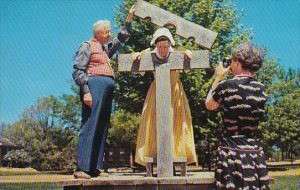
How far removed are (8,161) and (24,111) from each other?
7.05 m

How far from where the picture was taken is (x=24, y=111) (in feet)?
192

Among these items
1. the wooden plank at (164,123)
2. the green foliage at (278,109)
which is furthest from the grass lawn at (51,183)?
the green foliage at (278,109)

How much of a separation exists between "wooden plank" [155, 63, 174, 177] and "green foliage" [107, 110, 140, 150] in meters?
34.8

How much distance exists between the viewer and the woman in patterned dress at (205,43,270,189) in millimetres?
3559

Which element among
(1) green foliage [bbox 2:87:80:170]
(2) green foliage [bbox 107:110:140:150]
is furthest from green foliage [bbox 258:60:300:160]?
(1) green foliage [bbox 2:87:80:170]

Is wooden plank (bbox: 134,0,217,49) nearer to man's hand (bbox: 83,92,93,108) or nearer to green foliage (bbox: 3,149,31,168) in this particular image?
man's hand (bbox: 83,92,93,108)

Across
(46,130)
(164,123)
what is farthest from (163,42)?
(46,130)

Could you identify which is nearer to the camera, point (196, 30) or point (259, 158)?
point (259, 158)

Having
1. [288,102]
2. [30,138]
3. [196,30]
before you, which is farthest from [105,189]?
[30,138]

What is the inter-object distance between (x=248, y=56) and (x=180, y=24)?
1991 millimetres

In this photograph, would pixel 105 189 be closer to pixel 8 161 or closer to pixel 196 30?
pixel 196 30

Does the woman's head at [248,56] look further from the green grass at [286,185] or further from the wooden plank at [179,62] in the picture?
the green grass at [286,185]

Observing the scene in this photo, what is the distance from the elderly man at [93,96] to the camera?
4805mm

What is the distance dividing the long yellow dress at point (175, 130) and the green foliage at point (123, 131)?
34.4 meters
